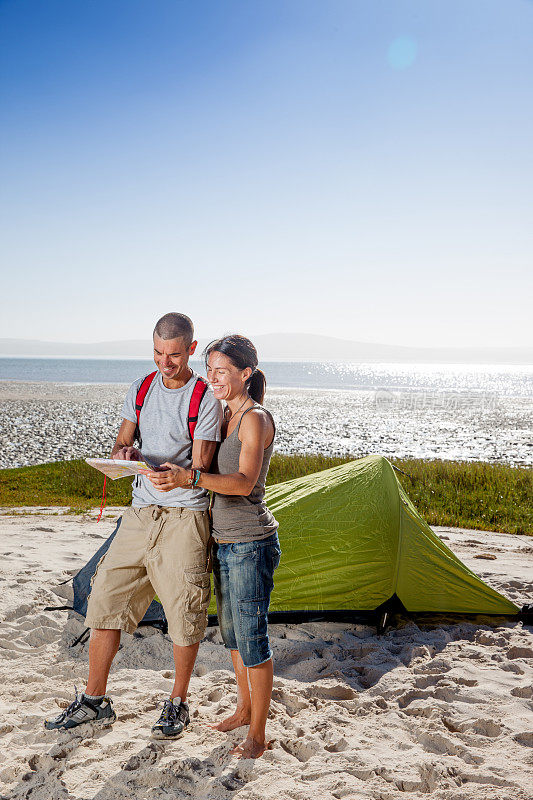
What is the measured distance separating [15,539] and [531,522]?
774cm

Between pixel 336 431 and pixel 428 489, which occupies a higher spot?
pixel 428 489

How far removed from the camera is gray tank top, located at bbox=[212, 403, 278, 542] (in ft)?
10.4

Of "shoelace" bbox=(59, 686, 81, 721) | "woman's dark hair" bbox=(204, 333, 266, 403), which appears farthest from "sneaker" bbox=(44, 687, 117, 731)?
"woman's dark hair" bbox=(204, 333, 266, 403)

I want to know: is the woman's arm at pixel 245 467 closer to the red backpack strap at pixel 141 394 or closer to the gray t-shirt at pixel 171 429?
the gray t-shirt at pixel 171 429

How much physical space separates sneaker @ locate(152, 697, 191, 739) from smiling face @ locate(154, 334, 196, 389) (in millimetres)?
1874

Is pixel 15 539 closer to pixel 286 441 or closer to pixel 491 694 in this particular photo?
pixel 491 694

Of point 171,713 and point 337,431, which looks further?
point 337,431

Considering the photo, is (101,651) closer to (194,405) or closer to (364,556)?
(194,405)

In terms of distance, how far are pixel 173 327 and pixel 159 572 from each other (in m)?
1.33

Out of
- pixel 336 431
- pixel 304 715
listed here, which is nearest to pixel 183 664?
pixel 304 715

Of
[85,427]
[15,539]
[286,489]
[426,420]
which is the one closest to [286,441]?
[85,427]

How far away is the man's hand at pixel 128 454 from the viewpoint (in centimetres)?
321

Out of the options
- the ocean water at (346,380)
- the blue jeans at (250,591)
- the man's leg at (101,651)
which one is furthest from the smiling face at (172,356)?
the ocean water at (346,380)

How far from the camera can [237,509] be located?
320cm
